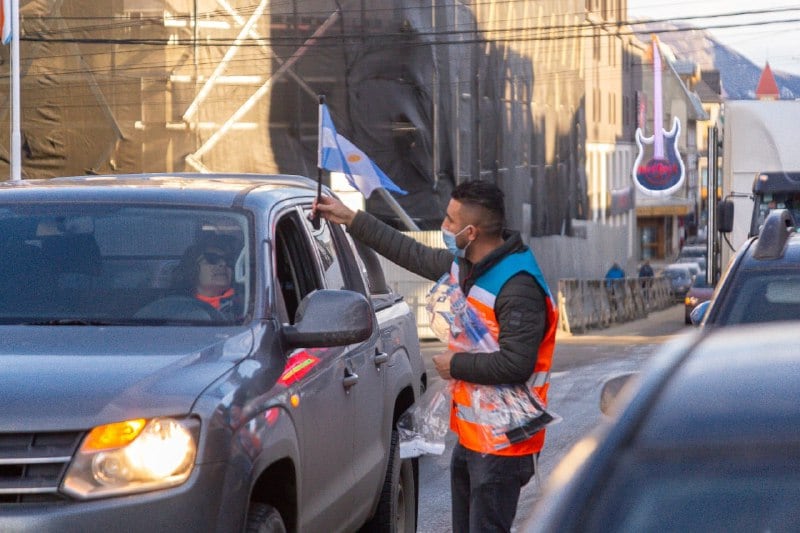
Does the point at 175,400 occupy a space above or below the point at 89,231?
below

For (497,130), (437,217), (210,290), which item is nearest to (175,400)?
(210,290)

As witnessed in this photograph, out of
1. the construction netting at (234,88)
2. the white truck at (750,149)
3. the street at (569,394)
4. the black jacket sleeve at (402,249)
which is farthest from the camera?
the construction netting at (234,88)

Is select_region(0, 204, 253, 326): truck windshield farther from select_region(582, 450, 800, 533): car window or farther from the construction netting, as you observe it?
the construction netting

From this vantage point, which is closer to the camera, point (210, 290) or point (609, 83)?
point (210, 290)

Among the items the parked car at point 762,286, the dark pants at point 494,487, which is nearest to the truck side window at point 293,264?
the dark pants at point 494,487

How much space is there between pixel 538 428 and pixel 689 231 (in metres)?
96.9

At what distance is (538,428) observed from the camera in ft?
18.3

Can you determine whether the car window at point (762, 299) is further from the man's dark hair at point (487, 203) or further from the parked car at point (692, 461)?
the parked car at point (692, 461)

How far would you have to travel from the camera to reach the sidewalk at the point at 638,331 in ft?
104

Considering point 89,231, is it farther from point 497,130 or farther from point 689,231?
point 689,231

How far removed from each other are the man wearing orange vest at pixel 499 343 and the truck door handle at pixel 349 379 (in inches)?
15.5

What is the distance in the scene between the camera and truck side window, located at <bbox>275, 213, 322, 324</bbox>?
6.04 metres

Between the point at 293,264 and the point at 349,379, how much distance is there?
1.81 ft

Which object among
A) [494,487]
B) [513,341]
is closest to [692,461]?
[513,341]
